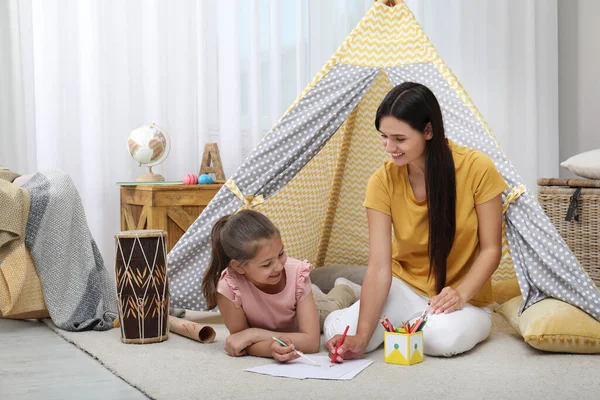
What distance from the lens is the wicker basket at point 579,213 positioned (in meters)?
3.16

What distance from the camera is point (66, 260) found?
8.46 ft

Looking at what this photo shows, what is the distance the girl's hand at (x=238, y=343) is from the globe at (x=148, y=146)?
4.18 feet

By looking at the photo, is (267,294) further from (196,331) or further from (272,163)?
(272,163)

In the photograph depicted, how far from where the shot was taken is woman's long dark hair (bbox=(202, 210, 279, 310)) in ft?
6.68

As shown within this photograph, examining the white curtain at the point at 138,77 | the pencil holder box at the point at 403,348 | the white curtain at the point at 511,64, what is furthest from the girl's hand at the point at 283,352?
the white curtain at the point at 511,64

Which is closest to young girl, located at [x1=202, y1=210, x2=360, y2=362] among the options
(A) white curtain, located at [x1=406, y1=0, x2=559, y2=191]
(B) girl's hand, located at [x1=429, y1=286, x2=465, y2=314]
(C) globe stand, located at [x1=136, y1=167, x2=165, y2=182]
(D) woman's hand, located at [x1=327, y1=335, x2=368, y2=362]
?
(D) woman's hand, located at [x1=327, y1=335, x2=368, y2=362]

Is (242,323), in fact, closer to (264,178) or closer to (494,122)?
(264,178)

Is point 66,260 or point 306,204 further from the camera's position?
point 306,204

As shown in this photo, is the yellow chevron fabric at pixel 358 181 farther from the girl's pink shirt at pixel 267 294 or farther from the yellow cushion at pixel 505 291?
the girl's pink shirt at pixel 267 294

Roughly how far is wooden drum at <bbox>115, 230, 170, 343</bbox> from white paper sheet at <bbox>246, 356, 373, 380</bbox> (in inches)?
19.3

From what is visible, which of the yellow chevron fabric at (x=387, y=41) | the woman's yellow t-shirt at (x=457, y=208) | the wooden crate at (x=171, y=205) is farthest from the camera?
the wooden crate at (x=171, y=205)

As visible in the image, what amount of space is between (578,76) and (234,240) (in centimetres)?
286

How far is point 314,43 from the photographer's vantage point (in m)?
3.85

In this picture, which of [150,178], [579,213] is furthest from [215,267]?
[579,213]
